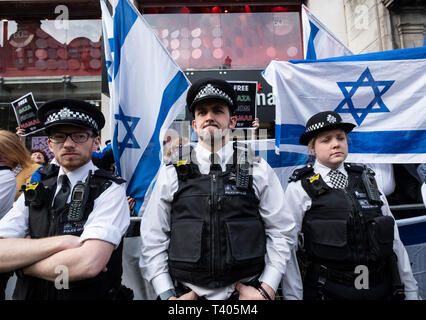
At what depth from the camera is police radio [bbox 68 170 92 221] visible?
1622 millimetres

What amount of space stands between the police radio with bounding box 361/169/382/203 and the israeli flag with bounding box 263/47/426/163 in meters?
0.82

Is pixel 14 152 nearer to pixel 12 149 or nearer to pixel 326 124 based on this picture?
pixel 12 149

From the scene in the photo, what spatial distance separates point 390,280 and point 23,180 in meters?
3.44

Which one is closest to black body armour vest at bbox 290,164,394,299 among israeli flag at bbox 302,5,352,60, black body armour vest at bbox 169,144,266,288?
black body armour vest at bbox 169,144,266,288

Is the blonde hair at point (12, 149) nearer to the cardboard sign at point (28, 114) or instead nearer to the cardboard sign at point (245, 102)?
the cardboard sign at point (28, 114)

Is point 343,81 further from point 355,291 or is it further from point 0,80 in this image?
point 0,80

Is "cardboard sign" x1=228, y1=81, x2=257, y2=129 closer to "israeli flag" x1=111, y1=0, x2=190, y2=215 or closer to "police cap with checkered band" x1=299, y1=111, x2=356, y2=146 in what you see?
"israeli flag" x1=111, y1=0, x2=190, y2=215

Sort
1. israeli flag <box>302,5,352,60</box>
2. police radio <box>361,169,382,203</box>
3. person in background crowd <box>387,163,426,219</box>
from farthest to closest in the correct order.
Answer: israeli flag <box>302,5,352,60</box> < person in background crowd <box>387,163,426,219</box> < police radio <box>361,169,382,203</box>

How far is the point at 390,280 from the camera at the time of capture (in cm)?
202

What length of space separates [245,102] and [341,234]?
2720 mm

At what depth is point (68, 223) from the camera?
163 centimetres

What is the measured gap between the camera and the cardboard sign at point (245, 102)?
4172 mm

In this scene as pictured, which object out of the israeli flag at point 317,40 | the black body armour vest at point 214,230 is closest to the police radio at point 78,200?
the black body armour vest at point 214,230

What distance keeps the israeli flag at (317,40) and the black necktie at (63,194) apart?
335cm
